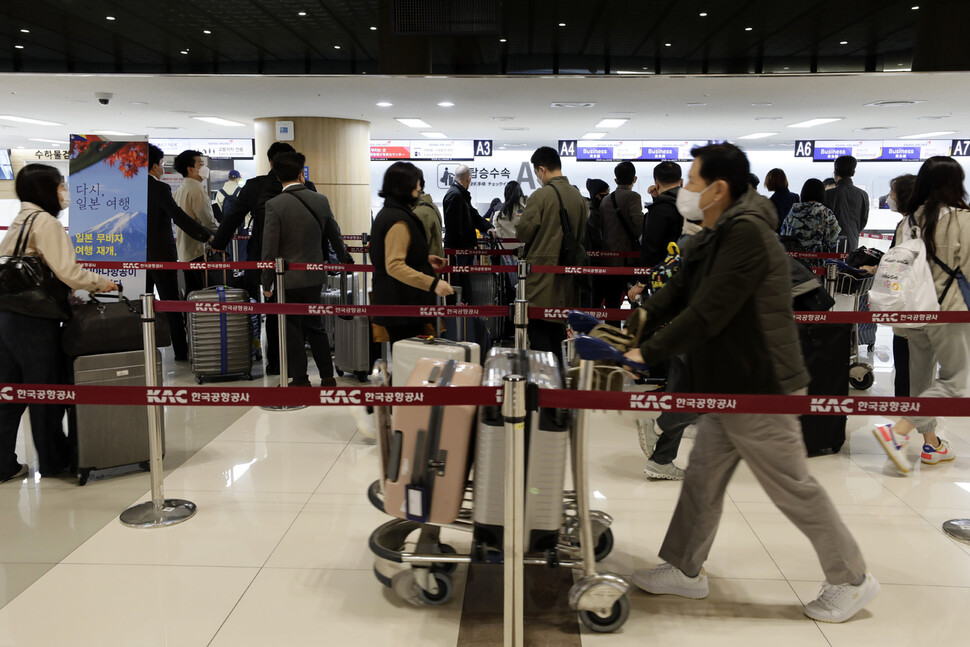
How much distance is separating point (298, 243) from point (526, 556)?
360 centimetres

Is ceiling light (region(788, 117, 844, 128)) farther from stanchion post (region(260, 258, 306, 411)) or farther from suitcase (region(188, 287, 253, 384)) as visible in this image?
stanchion post (region(260, 258, 306, 411))

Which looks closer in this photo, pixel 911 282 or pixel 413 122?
pixel 911 282

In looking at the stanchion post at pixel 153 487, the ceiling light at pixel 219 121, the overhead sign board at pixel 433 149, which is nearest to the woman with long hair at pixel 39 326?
the stanchion post at pixel 153 487

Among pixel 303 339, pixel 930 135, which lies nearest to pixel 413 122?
pixel 303 339

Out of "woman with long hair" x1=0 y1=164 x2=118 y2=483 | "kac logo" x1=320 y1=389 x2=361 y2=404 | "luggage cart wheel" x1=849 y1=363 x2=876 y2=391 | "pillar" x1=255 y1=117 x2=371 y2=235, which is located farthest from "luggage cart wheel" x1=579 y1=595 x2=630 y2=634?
"pillar" x1=255 y1=117 x2=371 y2=235

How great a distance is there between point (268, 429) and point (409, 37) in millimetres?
4542

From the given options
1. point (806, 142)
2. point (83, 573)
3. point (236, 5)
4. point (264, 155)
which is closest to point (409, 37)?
point (236, 5)

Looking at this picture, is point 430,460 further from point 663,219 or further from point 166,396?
point 663,219

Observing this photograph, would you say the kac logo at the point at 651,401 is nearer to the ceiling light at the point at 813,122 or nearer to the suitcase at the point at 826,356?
the suitcase at the point at 826,356

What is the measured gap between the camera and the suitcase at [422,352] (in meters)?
3.85

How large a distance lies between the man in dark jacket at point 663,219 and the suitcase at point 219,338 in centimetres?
321

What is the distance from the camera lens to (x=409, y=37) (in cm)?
796

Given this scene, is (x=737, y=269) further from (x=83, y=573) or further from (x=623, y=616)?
(x=83, y=573)

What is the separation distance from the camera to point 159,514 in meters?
3.71
